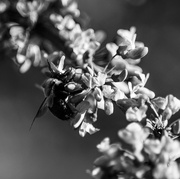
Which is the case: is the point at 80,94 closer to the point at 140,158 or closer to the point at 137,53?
the point at 137,53

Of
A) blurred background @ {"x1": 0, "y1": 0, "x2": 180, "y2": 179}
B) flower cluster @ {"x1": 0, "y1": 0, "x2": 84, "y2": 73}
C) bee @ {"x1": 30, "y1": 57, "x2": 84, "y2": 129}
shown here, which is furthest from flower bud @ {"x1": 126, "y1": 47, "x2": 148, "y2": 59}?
blurred background @ {"x1": 0, "y1": 0, "x2": 180, "y2": 179}

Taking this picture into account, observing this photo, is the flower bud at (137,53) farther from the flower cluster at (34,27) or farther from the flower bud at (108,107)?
the flower cluster at (34,27)

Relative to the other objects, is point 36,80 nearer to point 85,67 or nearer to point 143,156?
point 85,67

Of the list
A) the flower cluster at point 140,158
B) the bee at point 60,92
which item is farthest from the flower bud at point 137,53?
the flower cluster at point 140,158

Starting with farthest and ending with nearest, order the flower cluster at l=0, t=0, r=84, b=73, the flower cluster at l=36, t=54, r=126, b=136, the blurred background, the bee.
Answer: the blurred background < the flower cluster at l=0, t=0, r=84, b=73 < the bee < the flower cluster at l=36, t=54, r=126, b=136

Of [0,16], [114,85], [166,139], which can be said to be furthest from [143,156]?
[0,16]

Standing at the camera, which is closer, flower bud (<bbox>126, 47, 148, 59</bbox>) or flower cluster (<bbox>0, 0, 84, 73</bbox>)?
flower bud (<bbox>126, 47, 148, 59</bbox>)

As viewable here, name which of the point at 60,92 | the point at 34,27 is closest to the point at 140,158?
the point at 60,92

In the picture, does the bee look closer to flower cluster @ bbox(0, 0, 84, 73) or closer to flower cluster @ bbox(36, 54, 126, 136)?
flower cluster @ bbox(36, 54, 126, 136)
